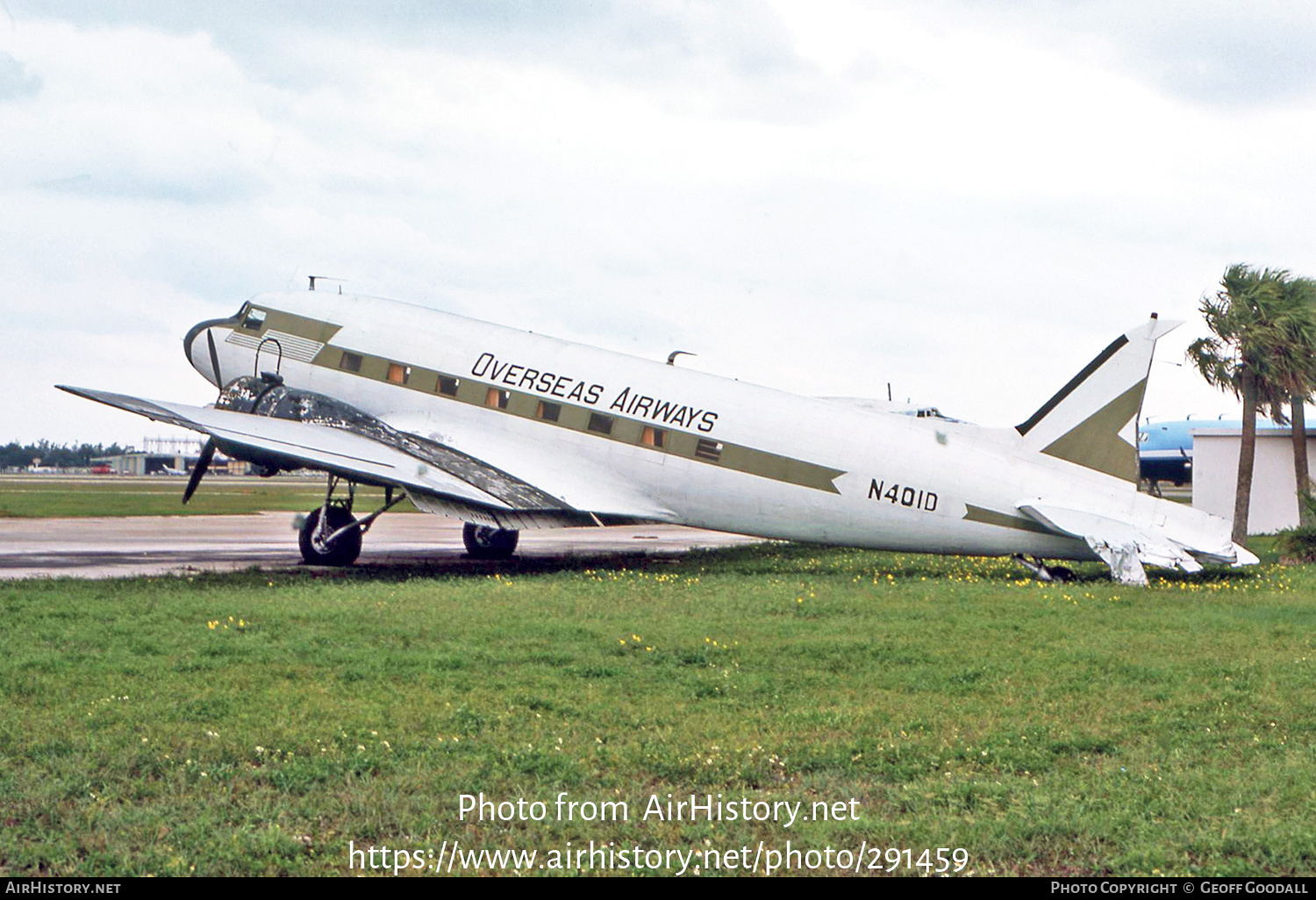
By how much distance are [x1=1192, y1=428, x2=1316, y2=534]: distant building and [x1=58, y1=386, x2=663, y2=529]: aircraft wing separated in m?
26.2

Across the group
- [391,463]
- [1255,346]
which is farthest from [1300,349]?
[391,463]

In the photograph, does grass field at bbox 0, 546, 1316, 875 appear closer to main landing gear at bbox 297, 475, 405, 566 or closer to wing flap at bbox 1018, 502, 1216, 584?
wing flap at bbox 1018, 502, 1216, 584

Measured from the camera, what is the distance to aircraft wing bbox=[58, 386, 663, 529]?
19281 millimetres

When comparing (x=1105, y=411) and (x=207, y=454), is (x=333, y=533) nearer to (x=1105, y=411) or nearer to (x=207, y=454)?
(x=207, y=454)

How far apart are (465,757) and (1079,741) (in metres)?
4.37

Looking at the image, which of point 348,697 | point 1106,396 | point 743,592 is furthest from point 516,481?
point 348,697

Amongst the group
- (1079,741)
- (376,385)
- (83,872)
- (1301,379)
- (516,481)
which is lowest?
(83,872)

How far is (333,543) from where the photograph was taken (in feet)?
72.2

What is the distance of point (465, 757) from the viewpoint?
8195 millimetres

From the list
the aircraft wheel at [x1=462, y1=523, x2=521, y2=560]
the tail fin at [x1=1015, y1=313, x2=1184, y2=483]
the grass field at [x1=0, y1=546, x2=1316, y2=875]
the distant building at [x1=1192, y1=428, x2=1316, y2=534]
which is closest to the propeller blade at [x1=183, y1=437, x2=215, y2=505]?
the grass field at [x1=0, y1=546, x2=1316, y2=875]

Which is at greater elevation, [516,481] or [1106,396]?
[1106,396]

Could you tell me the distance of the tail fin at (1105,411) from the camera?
1909cm

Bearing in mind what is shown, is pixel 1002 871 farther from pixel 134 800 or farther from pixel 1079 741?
pixel 134 800

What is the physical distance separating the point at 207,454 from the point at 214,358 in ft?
17.6
